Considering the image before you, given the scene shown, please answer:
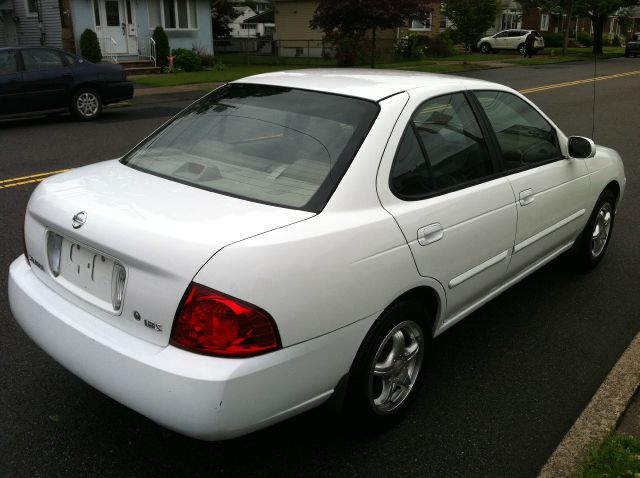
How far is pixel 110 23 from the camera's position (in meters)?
26.6

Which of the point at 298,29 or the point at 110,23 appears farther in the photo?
the point at 298,29

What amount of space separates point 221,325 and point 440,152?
1.61 metres

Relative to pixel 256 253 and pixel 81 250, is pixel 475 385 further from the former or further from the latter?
pixel 81 250

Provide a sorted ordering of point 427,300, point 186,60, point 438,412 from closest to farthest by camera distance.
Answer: point 427,300
point 438,412
point 186,60

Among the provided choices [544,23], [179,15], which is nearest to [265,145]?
[179,15]

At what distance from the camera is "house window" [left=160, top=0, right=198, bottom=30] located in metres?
28.2

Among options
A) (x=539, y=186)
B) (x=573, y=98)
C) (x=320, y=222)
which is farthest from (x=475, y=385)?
(x=573, y=98)

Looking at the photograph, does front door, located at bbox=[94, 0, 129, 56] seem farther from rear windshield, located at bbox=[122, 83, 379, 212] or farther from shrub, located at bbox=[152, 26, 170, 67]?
rear windshield, located at bbox=[122, 83, 379, 212]

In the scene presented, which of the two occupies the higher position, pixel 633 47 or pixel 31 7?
pixel 31 7

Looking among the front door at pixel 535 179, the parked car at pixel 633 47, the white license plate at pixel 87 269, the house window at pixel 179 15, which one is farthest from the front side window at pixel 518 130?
the parked car at pixel 633 47

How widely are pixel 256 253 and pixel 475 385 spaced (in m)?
1.82

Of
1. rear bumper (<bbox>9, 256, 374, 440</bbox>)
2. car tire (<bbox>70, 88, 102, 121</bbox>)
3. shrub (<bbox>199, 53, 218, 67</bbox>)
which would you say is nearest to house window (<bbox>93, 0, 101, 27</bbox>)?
shrub (<bbox>199, 53, 218, 67</bbox>)

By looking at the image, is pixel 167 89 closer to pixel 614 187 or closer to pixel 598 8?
pixel 614 187

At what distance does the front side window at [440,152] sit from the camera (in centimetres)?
318
